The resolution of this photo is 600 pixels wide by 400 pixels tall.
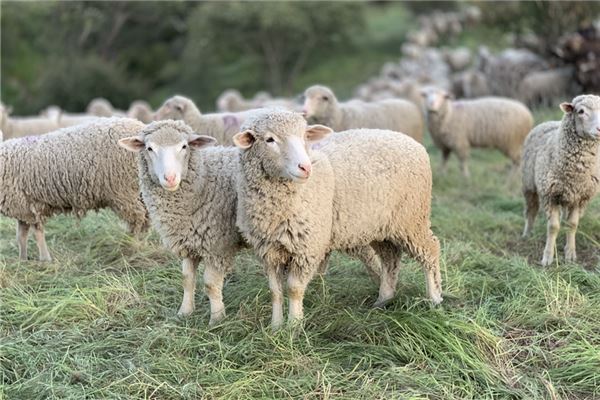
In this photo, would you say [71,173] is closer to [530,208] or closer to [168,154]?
[168,154]

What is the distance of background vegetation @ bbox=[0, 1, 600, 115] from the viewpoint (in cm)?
2539

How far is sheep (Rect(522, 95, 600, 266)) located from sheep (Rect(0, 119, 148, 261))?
3.28 metres

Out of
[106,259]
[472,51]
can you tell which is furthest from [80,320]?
[472,51]

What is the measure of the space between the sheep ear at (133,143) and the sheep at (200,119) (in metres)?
2.56

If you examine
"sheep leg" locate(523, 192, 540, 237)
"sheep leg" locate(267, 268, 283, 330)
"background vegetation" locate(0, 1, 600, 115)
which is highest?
"sheep leg" locate(267, 268, 283, 330)

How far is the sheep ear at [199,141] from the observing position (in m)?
3.96

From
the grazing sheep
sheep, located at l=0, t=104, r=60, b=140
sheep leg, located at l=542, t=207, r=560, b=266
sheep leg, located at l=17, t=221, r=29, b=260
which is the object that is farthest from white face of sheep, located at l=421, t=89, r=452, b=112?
sheep leg, located at l=17, t=221, r=29, b=260

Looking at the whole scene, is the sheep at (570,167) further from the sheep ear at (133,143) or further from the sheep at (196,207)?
the sheep ear at (133,143)

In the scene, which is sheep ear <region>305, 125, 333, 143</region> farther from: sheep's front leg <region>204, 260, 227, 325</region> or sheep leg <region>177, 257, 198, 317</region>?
sheep leg <region>177, 257, 198, 317</region>

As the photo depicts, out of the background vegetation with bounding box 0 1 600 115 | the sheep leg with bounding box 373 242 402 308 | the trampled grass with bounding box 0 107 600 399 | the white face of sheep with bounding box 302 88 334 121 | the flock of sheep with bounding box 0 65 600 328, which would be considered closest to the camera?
the trampled grass with bounding box 0 107 600 399

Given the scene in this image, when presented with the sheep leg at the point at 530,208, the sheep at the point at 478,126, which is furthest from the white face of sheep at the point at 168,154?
the sheep at the point at 478,126

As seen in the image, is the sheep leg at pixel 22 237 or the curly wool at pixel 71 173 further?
the sheep leg at pixel 22 237

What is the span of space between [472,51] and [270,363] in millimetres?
18275

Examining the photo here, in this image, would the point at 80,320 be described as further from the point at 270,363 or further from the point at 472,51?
the point at 472,51
